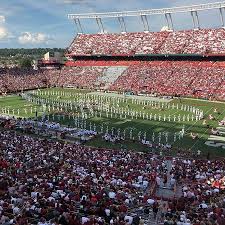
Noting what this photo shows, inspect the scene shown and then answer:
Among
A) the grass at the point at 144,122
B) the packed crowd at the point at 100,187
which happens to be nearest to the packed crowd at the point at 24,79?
the grass at the point at 144,122

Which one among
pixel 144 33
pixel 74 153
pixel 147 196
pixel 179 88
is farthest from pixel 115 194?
pixel 144 33

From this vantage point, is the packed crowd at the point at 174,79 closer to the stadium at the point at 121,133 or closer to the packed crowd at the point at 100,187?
the stadium at the point at 121,133

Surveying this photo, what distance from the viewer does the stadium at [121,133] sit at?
54.8 ft

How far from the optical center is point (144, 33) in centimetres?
9350

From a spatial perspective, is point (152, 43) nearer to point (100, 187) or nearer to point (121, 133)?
point (121, 133)

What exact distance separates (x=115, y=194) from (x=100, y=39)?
83407 mm

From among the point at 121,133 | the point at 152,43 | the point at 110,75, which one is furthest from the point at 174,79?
the point at 121,133

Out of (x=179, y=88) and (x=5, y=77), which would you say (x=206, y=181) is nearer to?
(x=179, y=88)

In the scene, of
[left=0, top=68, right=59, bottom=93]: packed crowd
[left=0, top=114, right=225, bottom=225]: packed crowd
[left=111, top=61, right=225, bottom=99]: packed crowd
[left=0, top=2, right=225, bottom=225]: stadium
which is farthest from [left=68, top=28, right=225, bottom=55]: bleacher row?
[left=0, top=114, right=225, bottom=225]: packed crowd

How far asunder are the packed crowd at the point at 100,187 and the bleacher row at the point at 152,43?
55033mm

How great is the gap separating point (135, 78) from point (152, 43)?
539 inches

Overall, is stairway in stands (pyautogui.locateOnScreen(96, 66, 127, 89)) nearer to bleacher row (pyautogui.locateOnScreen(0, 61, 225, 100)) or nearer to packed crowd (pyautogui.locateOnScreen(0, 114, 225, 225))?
bleacher row (pyautogui.locateOnScreen(0, 61, 225, 100))

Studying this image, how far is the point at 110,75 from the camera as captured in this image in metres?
83.4

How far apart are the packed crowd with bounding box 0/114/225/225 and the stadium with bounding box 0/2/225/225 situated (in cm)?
6
